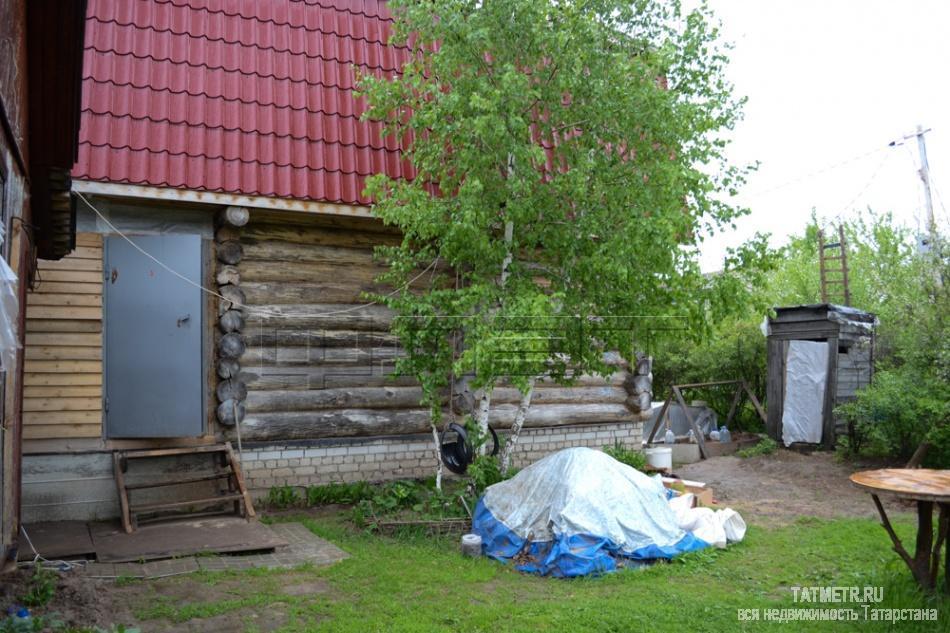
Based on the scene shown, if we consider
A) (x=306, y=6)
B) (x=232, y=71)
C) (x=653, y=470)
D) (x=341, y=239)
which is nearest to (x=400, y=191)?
(x=341, y=239)

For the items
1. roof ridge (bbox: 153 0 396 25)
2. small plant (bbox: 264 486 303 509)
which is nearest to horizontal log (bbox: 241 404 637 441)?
small plant (bbox: 264 486 303 509)

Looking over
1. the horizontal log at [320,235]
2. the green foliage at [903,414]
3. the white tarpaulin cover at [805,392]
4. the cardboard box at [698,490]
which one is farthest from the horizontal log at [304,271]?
the white tarpaulin cover at [805,392]

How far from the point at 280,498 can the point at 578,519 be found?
11.9 ft

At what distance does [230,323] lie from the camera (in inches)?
336

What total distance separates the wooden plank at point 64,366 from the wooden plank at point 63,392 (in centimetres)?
16

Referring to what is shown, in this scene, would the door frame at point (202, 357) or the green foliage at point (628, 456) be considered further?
the green foliage at point (628, 456)

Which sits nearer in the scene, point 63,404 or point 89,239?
point 63,404

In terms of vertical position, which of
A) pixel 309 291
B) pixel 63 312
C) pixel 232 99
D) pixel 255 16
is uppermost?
pixel 255 16

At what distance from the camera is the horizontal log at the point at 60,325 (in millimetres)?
7863

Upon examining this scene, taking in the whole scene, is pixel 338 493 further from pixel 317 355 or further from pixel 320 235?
pixel 320 235

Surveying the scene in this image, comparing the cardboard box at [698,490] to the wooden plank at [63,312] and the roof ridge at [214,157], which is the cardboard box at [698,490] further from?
the wooden plank at [63,312]

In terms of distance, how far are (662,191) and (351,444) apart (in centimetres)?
458

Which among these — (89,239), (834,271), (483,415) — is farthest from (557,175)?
(834,271)

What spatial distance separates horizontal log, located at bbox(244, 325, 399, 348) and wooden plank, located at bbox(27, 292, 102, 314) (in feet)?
5.14
